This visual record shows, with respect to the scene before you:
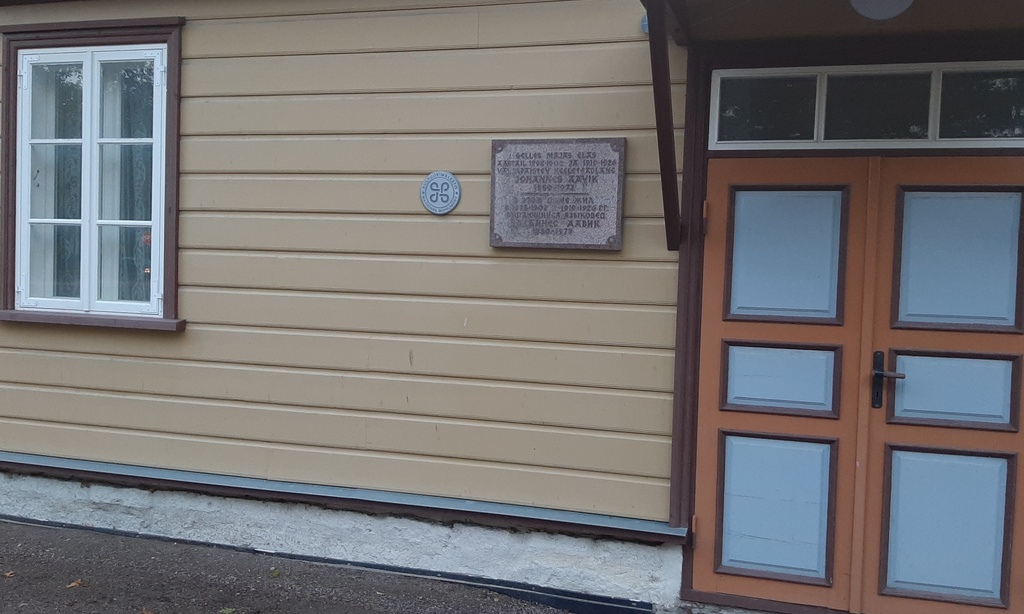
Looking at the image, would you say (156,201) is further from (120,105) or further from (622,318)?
(622,318)

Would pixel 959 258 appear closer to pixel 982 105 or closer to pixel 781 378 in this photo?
pixel 982 105

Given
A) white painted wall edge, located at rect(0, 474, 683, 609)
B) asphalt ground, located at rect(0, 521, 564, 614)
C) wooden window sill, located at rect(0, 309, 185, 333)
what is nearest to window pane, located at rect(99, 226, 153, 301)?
wooden window sill, located at rect(0, 309, 185, 333)

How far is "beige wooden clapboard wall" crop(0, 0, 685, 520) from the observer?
4129 millimetres

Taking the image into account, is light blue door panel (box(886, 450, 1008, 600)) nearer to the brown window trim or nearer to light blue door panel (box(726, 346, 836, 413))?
light blue door panel (box(726, 346, 836, 413))

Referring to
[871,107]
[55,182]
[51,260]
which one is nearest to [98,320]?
[51,260]

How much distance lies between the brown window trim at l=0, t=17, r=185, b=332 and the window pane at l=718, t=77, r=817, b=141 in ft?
9.21

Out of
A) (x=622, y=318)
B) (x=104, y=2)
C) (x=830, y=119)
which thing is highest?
(x=104, y=2)

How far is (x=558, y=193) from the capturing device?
4.14 m

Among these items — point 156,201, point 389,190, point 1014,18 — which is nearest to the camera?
point 1014,18

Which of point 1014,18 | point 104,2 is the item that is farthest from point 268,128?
point 1014,18

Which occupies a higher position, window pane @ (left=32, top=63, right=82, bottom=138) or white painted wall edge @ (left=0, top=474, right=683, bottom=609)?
window pane @ (left=32, top=63, right=82, bottom=138)

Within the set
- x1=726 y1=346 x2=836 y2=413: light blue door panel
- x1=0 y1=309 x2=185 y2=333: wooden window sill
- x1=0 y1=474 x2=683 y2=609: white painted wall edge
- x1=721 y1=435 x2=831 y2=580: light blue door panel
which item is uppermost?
x1=0 y1=309 x2=185 y2=333: wooden window sill

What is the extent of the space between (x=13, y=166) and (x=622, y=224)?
3.42 meters

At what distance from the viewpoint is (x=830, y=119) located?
3.87 meters
